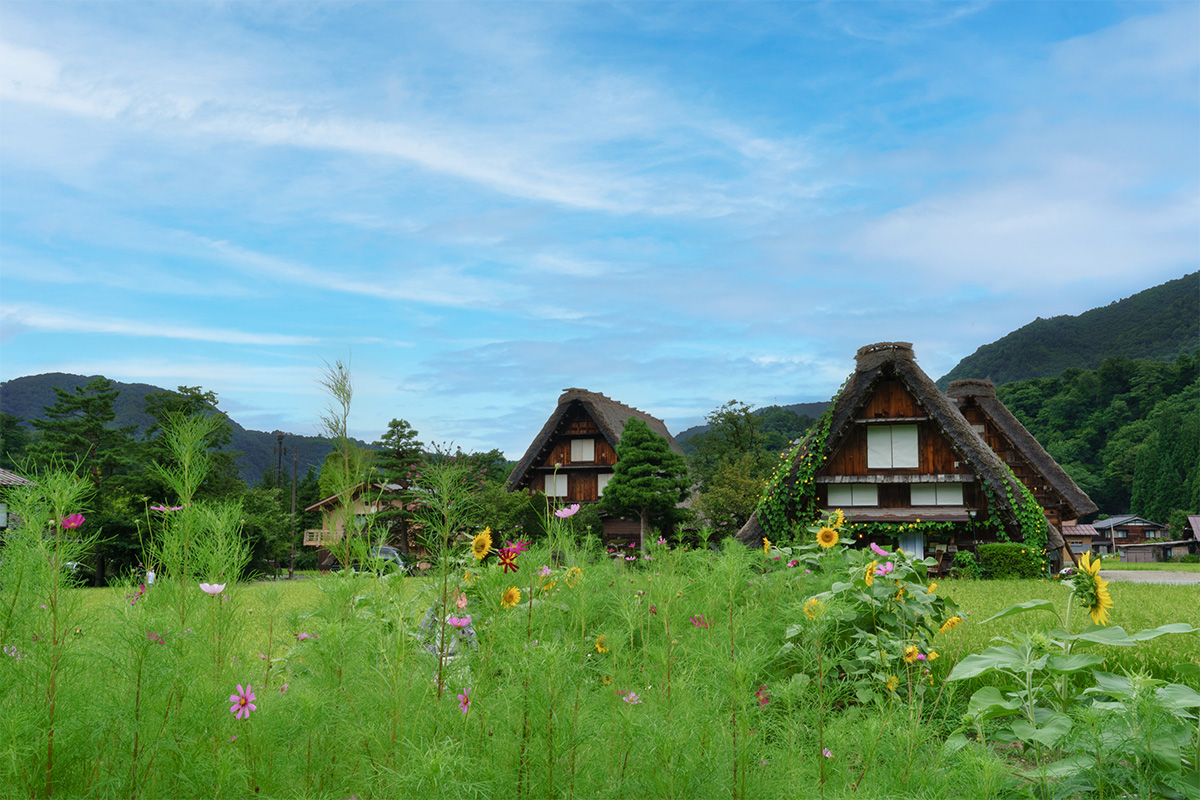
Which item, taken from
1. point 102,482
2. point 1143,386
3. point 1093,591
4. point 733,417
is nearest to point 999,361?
point 1143,386

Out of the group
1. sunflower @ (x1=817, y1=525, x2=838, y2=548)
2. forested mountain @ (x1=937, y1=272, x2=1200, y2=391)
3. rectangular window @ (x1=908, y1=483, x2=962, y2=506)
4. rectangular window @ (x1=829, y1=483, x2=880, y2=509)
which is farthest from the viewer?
forested mountain @ (x1=937, y1=272, x2=1200, y2=391)

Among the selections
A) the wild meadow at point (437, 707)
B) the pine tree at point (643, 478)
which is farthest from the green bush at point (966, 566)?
the wild meadow at point (437, 707)

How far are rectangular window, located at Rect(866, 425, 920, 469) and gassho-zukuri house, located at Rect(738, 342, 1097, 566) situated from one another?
2cm

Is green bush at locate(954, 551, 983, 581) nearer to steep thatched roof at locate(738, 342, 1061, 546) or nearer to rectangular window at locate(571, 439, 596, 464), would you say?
steep thatched roof at locate(738, 342, 1061, 546)

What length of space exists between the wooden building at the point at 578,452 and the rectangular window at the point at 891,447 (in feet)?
38.3

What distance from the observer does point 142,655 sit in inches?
80.2

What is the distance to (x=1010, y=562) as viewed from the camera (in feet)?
52.5

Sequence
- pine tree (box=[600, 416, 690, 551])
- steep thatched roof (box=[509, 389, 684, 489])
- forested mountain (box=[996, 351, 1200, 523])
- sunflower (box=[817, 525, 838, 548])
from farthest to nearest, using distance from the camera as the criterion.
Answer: forested mountain (box=[996, 351, 1200, 523])
steep thatched roof (box=[509, 389, 684, 489])
pine tree (box=[600, 416, 690, 551])
sunflower (box=[817, 525, 838, 548])

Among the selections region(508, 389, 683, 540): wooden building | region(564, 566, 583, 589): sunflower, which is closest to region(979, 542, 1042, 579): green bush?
region(508, 389, 683, 540): wooden building

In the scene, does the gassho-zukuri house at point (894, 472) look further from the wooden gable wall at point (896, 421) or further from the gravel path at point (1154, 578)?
the gravel path at point (1154, 578)

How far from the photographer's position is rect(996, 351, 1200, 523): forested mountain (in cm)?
5319

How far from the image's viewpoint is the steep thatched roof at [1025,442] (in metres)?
21.1

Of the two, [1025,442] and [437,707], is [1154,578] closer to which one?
[1025,442]

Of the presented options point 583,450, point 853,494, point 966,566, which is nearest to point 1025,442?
point 853,494
